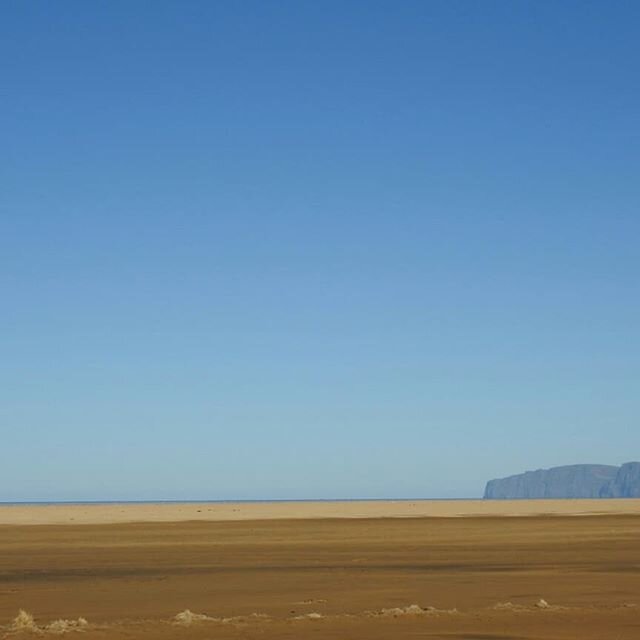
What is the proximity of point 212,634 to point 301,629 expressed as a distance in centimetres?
157

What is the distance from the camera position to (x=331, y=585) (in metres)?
28.2

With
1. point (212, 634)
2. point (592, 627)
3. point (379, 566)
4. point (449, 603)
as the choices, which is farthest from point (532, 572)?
point (212, 634)

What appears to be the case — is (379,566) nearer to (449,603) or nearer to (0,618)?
(449,603)

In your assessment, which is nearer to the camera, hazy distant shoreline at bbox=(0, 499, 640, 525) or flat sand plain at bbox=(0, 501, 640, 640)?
flat sand plain at bbox=(0, 501, 640, 640)

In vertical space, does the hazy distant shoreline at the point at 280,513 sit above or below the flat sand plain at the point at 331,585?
above

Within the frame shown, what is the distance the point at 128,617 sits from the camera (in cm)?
2194

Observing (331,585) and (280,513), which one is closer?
(331,585)

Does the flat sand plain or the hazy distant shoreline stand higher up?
the hazy distant shoreline

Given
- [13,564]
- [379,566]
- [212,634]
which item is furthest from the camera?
[13,564]

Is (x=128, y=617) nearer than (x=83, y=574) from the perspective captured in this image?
Yes

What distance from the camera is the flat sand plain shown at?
1991 cm

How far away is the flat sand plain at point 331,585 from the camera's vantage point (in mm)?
19906

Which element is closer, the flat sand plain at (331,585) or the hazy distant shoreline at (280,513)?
the flat sand plain at (331,585)

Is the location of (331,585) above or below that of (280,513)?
below
